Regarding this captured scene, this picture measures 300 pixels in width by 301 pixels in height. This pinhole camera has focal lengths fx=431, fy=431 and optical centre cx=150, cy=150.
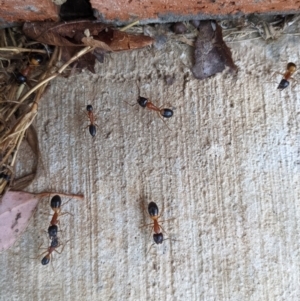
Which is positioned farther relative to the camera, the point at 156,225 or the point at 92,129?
the point at 92,129

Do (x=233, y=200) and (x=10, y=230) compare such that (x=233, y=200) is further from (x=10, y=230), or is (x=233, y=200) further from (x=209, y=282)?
(x=10, y=230)

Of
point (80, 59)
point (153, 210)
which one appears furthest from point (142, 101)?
point (153, 210)

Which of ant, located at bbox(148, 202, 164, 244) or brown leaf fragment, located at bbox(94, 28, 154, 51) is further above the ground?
brown leaf fragment, located at bbox(94, 28, 154, 51)

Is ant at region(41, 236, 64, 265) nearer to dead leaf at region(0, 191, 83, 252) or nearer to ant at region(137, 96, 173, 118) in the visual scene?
dead leaf at region(0, 191, 83, 252)

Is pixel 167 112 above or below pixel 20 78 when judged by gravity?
below

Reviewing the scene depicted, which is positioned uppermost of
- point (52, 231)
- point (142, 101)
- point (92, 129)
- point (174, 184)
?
point (142, 101)

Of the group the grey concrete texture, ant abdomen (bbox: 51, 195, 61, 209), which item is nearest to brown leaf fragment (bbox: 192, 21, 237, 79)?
the grey concrete texture

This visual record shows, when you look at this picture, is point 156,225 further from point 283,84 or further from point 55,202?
point 283,84
